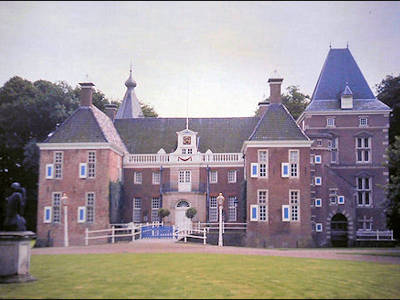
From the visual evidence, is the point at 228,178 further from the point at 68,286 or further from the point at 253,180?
the point at 68,286

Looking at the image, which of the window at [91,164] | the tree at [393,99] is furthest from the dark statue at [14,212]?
the tree at [393,99]

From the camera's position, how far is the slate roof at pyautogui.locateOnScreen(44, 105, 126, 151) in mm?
36438

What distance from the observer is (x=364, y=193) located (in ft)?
139

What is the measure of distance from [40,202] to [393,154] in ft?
77.6

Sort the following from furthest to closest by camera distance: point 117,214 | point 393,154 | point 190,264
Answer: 1. point 117,214
2. point 393,154
3. point 190,264

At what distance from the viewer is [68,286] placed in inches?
525

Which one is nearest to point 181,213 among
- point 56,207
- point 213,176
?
point 213,176

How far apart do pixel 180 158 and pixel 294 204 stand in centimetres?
1035

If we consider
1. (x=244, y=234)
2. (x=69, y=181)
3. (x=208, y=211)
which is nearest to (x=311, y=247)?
(x=244, y=234)

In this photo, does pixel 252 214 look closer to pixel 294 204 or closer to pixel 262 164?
pixel 294 204

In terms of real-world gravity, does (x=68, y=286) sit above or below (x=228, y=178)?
below

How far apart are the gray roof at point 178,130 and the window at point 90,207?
7.49 m

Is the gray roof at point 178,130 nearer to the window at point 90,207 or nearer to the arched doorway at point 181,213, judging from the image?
the arched doorway at point 181,213

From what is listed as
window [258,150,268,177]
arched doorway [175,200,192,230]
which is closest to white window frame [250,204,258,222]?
window [258,150,268,177]
